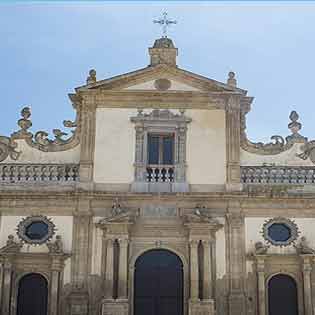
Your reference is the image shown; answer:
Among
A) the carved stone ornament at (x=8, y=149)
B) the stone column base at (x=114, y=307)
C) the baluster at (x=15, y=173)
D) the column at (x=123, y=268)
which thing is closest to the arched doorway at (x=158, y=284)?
the column at (x=123, y=268)

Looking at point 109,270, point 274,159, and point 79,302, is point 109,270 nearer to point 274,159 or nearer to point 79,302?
point 79,302

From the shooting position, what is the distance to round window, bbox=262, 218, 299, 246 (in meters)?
21.9

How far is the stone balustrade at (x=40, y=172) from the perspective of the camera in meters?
22.6

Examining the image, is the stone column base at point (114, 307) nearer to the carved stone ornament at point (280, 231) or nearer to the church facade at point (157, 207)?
the church facade at point (157, 207)

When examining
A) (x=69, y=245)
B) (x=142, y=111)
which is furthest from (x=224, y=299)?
(x=142, y=111)

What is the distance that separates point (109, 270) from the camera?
836 inches

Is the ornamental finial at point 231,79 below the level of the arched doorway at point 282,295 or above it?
above

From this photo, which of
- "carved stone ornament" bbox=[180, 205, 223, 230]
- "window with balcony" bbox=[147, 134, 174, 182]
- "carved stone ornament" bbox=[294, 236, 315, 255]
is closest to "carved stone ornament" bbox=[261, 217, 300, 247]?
"carved stone ornament" bbox=[294, 236, 315, 255]

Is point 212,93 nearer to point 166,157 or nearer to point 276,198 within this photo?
point 166,157

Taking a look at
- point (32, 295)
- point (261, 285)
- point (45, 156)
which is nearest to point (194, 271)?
point (261, 285)

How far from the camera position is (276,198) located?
22.2 metres

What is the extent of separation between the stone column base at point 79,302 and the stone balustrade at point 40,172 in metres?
3.67

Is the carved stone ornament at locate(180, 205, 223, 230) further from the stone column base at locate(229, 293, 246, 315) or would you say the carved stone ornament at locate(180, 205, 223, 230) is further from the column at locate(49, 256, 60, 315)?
the column at locate(49, 256, 60, 315)

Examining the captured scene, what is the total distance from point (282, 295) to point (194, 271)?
109 inches
